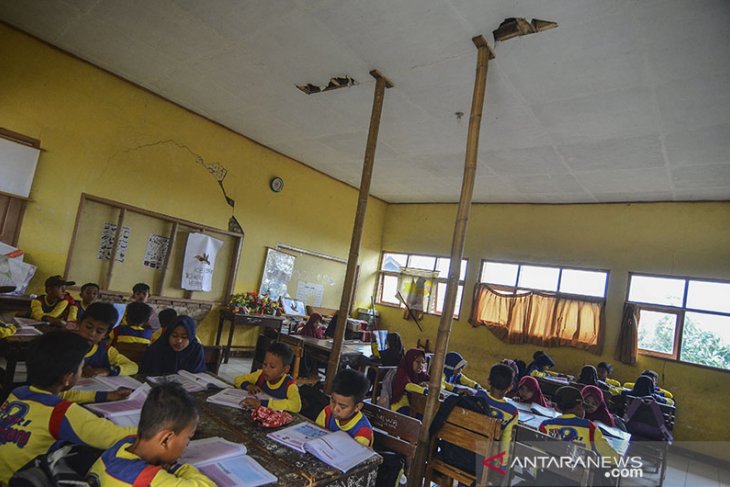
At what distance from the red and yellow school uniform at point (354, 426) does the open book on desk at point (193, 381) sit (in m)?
0.66

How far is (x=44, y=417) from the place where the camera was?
1.32m

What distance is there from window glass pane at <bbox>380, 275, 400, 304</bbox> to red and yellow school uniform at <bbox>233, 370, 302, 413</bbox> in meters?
6.40

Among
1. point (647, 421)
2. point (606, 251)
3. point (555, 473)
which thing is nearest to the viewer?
point (555, 473)

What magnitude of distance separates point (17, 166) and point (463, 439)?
526 centimetres

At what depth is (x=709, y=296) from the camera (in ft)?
18.3

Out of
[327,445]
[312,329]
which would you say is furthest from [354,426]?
[312,329]

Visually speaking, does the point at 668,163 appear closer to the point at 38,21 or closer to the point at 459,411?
the point at 459,411

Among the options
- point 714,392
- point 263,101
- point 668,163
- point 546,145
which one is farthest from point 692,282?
point 263,101

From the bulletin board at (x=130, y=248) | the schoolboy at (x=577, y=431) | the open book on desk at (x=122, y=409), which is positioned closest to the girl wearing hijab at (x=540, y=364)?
the schoolboy at (x=577, y=431)

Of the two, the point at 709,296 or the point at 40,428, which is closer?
the point at 40,428

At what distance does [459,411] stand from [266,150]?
563cm

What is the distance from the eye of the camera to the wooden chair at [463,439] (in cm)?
220

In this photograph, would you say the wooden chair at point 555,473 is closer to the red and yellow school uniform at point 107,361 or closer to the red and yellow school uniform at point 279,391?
the red and yellow school uniform at point 279,391

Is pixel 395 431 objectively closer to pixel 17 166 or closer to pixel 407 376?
pixel 407 376
